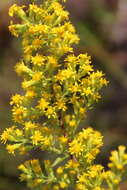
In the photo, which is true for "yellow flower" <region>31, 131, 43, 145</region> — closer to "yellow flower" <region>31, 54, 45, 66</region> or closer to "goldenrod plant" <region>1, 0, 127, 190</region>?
"goldenrod plant" <region>1, 0, 127, 190</region>

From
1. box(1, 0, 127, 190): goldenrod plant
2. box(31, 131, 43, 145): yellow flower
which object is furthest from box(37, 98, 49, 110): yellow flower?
box(31, 131, 43, 145): yellow flower

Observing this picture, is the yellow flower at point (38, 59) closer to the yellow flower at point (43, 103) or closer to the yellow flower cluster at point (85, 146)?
the yellow flower at point (43, 103)

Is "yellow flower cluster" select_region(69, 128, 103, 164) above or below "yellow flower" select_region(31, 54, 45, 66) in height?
below

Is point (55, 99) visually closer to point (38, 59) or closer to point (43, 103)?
point (43, 103)

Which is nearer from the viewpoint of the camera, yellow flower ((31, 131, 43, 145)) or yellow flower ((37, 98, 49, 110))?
yellow flower ((37, 98, 49, 110))

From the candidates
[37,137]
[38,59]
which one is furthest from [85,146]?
[38,59]

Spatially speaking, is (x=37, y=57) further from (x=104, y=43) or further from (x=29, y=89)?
(x=104, y=43)

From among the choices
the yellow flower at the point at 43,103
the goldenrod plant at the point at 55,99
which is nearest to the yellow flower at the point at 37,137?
the goldenrod plant at the point at 55,99

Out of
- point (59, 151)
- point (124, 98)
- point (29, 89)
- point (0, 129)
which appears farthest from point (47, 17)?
point (124, 98)

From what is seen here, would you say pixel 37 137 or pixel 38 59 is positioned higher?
pixel 38 59

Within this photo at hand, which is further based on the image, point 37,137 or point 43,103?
point 37,137

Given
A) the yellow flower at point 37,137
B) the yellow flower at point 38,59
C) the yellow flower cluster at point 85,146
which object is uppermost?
the yellow flower at point 38,59
